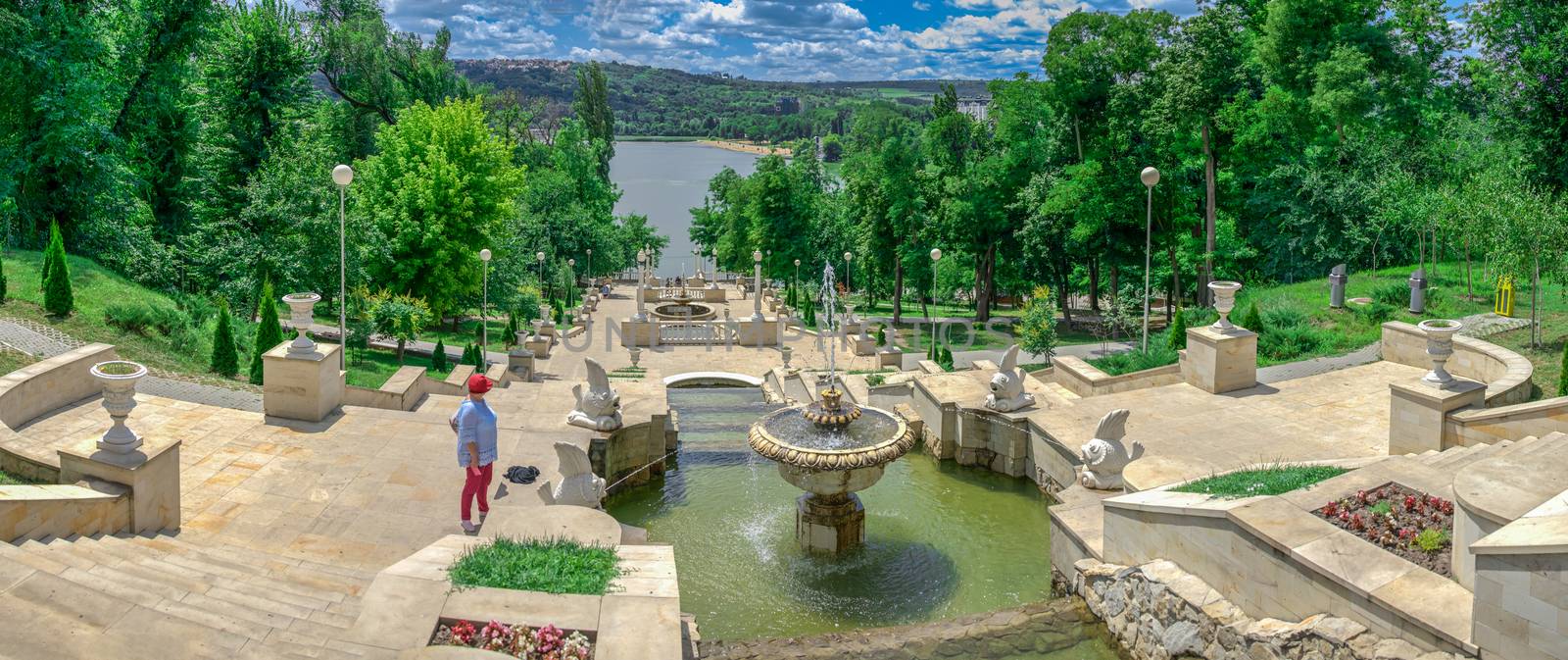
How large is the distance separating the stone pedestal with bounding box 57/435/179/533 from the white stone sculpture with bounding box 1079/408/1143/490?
10.0 m

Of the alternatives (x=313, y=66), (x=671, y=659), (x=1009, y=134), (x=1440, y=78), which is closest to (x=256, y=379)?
(x=671, y=659)

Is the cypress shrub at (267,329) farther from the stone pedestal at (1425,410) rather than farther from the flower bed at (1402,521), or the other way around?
the stone pedestal at (1425,410)

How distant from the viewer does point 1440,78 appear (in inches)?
1555

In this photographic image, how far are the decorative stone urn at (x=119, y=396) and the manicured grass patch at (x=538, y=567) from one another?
3814mm

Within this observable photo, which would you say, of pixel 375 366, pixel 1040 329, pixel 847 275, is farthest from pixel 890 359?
pixel 847 275

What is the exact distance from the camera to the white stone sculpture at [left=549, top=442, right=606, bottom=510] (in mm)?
11797

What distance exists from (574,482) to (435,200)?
2208 centimetres

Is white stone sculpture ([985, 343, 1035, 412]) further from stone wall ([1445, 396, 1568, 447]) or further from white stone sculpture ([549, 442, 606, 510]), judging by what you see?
white stone sculpture ([549, 442, 606, 510])

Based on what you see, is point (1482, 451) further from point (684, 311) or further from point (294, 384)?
point (684, 311)

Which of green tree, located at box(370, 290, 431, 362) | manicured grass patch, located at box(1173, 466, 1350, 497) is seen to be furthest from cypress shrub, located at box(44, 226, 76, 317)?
manicured grass patch, located at box(1173, 466, 1350, 497)

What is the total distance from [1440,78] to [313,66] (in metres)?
41.0

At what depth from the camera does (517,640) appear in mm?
7328

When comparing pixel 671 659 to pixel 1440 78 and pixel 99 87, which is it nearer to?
pixel 99 87

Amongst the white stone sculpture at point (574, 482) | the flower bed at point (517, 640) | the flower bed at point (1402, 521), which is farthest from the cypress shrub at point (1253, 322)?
the flower bed at point (517, 640)
